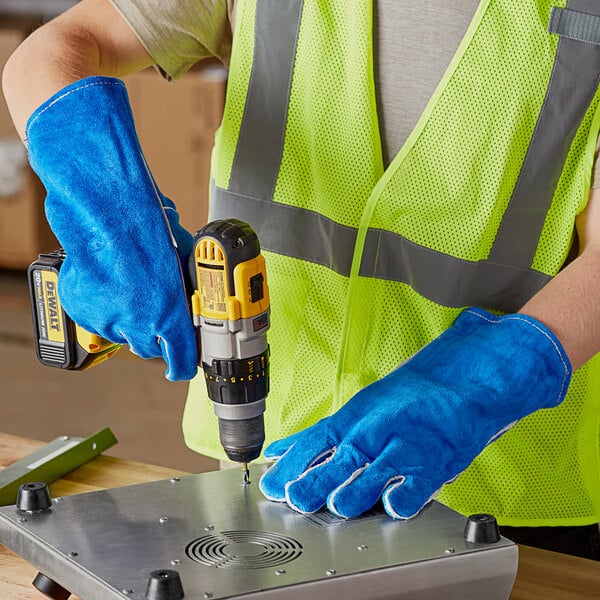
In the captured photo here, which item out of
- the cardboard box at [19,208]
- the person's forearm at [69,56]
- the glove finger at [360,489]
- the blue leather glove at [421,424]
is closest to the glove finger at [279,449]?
the blue leather glove at [421,424]

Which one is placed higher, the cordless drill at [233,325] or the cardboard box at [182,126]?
the cordless drill at [233,325]

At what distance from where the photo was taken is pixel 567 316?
1.23m

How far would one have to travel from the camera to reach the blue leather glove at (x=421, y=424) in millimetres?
1136

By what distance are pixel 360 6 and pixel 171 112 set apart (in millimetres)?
2844

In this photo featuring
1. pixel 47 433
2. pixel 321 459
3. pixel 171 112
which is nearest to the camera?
pixel 321 459

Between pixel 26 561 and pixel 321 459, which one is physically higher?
pixel 321 459

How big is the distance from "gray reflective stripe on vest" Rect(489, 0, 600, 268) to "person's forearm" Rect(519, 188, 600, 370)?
9 centimetres

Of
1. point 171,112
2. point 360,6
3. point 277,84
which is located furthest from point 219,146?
point 171,112

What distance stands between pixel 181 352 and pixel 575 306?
46 cm

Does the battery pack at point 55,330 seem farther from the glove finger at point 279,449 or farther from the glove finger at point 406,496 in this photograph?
the glove finger at point 406,496

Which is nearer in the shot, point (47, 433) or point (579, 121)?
point (579, 121)

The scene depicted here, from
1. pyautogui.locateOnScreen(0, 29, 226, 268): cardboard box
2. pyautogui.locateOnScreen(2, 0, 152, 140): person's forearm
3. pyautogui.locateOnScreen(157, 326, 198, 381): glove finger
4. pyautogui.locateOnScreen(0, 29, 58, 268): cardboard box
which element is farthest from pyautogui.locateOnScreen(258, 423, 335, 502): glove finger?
pyautogui.locateOnScreen(0, 29, 58, 268): cardboard box

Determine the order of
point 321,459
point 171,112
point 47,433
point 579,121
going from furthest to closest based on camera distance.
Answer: point 171,112 → point 47,433 → point 579,121 → point 321,459

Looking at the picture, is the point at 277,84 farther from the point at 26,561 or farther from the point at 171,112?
the point at 171,112
